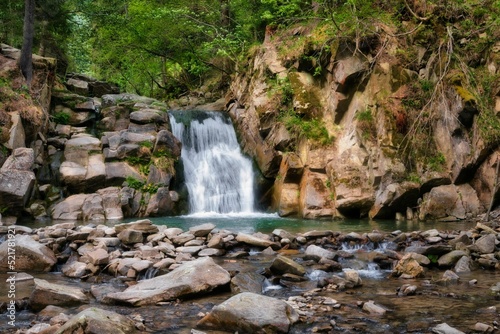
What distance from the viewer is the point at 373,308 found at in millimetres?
4949

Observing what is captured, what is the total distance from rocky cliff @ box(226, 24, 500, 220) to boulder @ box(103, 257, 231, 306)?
7.52 meters

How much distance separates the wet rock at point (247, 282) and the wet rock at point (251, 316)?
108cm

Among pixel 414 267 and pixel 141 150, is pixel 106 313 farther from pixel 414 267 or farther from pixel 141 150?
pixel 141 150

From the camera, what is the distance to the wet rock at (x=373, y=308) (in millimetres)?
4895

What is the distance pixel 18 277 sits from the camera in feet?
20.7

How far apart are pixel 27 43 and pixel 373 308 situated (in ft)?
47.3

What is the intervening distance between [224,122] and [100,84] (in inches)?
264

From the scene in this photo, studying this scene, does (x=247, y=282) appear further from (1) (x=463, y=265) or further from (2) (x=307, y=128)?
(2) (x=307, y=128)

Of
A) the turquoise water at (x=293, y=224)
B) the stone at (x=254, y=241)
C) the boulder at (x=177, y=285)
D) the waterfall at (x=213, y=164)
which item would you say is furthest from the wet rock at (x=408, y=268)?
the waterfall at (x=213, y=164)

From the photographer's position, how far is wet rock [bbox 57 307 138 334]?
3863mm

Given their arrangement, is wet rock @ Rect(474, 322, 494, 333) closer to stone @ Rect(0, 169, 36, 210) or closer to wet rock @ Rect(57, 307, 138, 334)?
wet rock @ Rect(57, 307, 138, 334)

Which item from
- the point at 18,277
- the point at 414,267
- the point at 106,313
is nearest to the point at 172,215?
the point at 18,277

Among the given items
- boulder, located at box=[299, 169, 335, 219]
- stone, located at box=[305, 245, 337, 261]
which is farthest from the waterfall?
stone, located at box=[305, 245, 337, 261]

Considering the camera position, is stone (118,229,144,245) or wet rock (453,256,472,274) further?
stone (118,229,144,245)
